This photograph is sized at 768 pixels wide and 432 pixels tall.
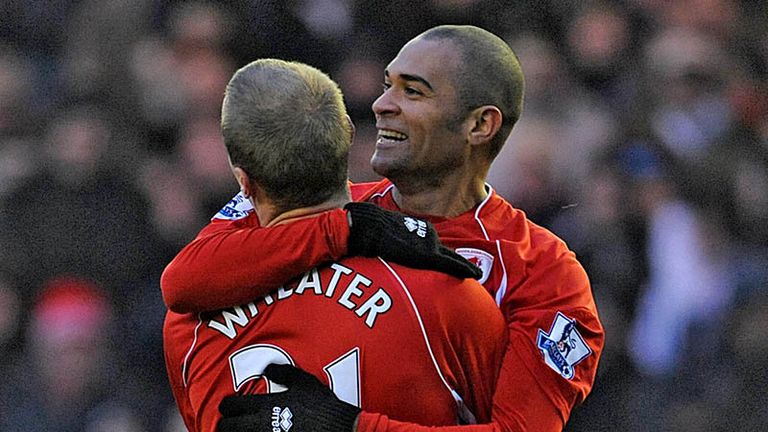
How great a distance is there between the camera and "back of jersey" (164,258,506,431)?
7.27ft

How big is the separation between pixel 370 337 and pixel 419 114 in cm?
50

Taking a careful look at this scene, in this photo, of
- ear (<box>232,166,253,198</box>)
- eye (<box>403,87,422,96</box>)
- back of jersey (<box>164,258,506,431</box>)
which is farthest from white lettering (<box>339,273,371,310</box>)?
eye (<box>403,87,422,96</box>)

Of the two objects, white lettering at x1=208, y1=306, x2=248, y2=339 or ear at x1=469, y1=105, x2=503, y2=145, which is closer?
white lettering at x1=208, y1=306, x2=248, y2=339

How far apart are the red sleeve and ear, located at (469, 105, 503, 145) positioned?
445 millimetres

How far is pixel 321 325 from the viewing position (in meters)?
2.22

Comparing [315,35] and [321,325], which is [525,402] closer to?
[321,325]

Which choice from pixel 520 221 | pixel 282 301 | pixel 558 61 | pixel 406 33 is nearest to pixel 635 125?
pixel 558 61

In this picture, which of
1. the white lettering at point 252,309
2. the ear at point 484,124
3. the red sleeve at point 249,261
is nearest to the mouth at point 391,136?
the ear at point 484,124

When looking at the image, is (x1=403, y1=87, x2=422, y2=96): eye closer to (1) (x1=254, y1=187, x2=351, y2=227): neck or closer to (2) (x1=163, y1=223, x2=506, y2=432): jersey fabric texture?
(1) (x1=254, y1=187, x2=351, y2=227): neck

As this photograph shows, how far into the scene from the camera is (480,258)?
2.46m

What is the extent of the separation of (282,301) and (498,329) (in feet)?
1.15

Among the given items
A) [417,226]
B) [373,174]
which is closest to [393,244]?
[417,226]

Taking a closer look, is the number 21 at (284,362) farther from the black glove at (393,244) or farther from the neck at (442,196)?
the neck at (442,196)

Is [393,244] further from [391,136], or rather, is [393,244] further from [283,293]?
[391,136]
